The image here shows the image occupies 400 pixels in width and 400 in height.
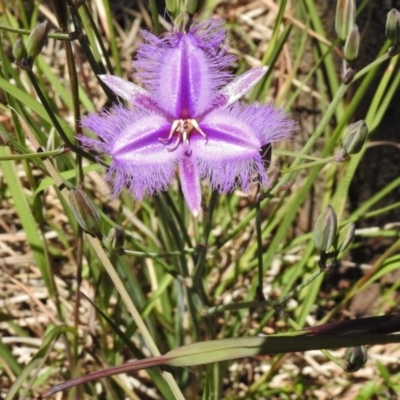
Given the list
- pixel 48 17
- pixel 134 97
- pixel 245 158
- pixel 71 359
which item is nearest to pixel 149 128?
pixel 134 97

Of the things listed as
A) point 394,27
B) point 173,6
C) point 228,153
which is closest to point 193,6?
point 173,6

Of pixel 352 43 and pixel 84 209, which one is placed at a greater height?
pixel 352 43

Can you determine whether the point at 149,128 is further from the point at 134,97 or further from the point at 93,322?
the point at 93,322

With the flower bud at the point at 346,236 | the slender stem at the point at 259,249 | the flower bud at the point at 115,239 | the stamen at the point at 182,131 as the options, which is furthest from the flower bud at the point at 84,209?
the flower bud at the point at 346,236

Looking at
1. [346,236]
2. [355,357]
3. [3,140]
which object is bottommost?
[355,357]

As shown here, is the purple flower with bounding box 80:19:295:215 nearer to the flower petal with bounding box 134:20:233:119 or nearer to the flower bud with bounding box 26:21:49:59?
the flower petal with bounding box 134:20:233:119

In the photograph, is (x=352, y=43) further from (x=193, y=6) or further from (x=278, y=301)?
(x=278, y=301)

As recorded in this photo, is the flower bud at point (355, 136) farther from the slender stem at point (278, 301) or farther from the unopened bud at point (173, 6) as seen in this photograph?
the unopened bud at point (173, 6)
